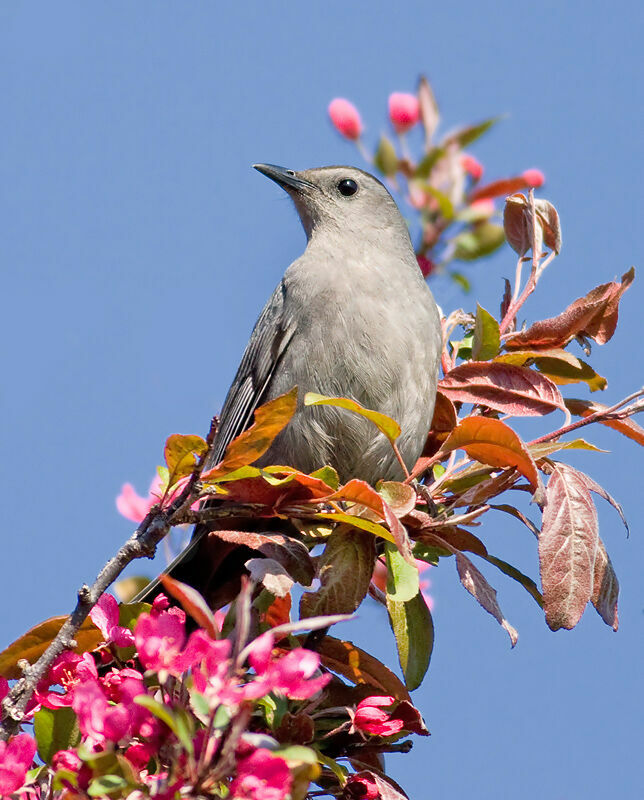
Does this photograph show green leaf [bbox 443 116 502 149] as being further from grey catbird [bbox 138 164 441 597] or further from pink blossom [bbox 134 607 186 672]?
pink blossom [bbox 134 607 186 672]

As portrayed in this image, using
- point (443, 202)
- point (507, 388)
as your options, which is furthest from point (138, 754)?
point (443, 202)

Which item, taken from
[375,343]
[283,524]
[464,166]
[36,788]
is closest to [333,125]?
[464,166]

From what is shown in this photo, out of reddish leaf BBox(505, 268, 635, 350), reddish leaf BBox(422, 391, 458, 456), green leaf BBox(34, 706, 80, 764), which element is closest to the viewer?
green leaf BBox(34, 706, 80, 764)

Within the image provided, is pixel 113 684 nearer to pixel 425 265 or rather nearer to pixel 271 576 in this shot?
pixel 271 576

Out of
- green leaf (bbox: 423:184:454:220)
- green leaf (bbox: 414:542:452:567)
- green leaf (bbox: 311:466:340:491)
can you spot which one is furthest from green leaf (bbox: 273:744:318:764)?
green leaf (bbox: 423:184:454:220)

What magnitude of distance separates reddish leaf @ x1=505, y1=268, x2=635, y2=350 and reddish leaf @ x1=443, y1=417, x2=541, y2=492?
795 mm

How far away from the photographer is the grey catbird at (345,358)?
→ 4418 mm

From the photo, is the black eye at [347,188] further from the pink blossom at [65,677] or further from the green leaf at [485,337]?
the pink blossom at [65,677]

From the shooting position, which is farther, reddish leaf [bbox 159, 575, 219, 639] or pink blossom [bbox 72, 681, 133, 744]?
pink blossom [bbox 72, 681, 133, 744]

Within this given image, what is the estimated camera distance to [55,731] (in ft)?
9.86

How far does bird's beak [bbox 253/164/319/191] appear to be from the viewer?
5.65 metres

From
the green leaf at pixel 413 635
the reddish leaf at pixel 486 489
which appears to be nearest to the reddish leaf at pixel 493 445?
the reddish leaf at pixel 486 489

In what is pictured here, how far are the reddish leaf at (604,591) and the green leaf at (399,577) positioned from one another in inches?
22.9

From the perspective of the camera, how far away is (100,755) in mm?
2387
